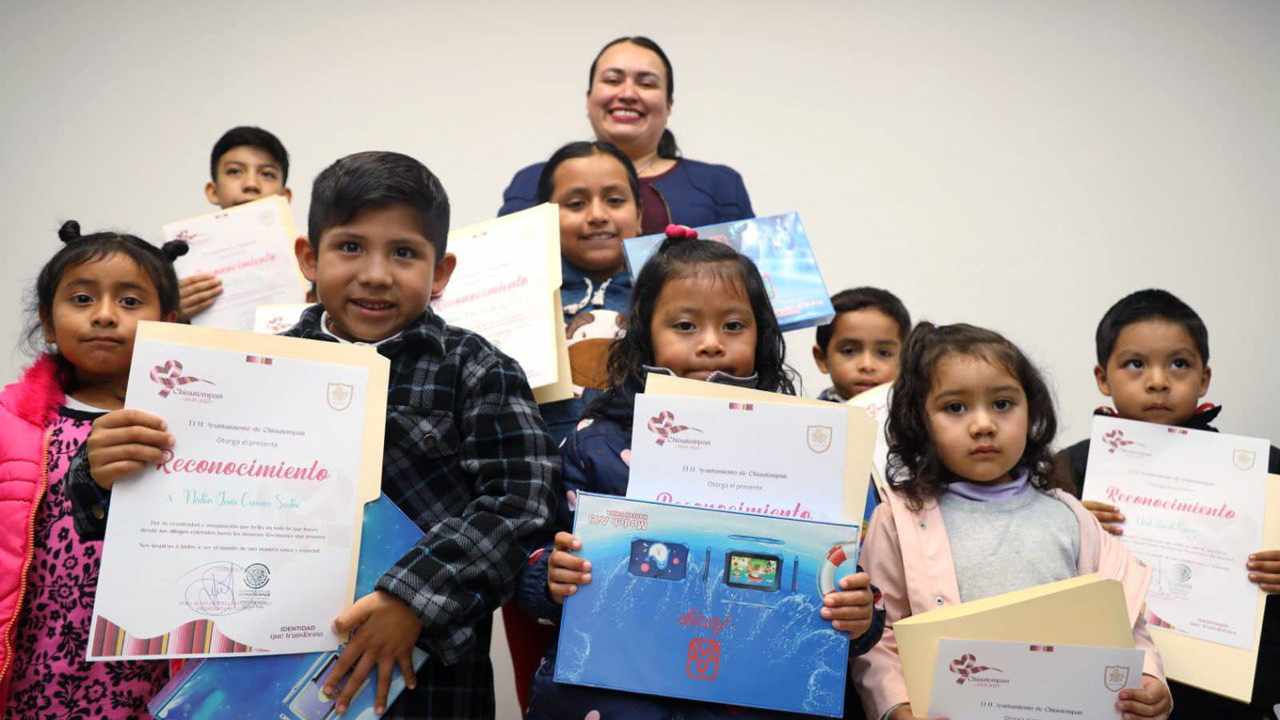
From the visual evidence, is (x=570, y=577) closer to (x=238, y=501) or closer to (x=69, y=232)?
(x=238, y=501)

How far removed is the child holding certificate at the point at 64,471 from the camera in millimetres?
1718

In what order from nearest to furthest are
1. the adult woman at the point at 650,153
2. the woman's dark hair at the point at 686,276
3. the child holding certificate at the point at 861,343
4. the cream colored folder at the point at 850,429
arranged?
the cream colored folder at the point at 850,429, the woman's dark hair at the point at 686,276, the child holding certificate at the point at 861,343, the adult woman at the point at 650,153

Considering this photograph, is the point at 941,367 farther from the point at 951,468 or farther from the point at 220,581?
the point at 220,581

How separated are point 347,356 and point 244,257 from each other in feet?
4.45

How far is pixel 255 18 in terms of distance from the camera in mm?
4215

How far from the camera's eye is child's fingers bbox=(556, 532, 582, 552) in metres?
1.58

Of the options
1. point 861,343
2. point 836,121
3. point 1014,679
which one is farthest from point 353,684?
point 836,121

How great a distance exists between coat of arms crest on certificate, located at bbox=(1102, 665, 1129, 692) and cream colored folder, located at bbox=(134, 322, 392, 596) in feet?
3.84

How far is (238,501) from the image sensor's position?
1.46 meters

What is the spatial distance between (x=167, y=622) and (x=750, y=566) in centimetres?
85

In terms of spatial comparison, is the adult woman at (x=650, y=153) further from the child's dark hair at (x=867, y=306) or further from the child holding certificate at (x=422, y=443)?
the child holding certificate at (x=422, y=443)

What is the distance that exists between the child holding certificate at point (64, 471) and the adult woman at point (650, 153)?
1.20 meters

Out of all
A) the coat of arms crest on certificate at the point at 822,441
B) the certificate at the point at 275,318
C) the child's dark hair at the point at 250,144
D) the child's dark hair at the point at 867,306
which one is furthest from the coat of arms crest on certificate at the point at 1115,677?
the child's dark hair at the point at 250,144

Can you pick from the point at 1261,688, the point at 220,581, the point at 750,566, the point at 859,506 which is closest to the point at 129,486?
the point at 220,581
